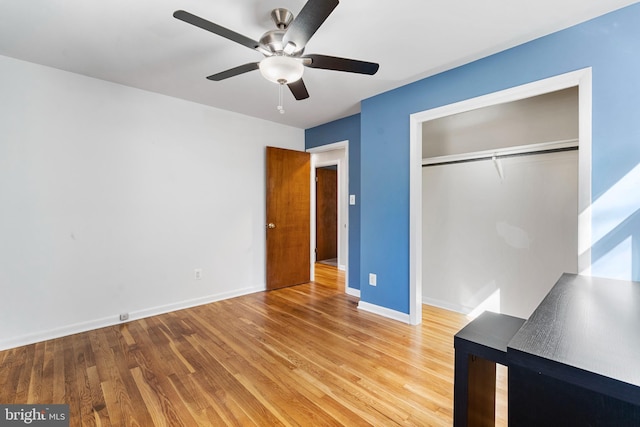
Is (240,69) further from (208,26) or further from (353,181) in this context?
(353,181)

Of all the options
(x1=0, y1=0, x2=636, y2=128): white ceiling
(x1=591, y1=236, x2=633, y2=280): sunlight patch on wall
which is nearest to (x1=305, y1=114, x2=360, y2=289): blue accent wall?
(x1=0, y1=0, x2=636, y2=128): white ceiling

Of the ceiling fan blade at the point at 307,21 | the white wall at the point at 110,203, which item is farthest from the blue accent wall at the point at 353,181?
the ceiling fan blade at the point at 307,21

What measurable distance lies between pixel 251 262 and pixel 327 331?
172 centimetres

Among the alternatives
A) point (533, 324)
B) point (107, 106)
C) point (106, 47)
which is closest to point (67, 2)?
point (106, 47)

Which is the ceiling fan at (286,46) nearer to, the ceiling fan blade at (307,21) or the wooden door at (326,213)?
the ceiling fan blade at (307,21)

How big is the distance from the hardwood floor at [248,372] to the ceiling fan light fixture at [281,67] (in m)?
2.02

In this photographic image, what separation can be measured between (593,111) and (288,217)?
135 inches

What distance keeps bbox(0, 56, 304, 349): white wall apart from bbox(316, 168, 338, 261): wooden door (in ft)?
8.55

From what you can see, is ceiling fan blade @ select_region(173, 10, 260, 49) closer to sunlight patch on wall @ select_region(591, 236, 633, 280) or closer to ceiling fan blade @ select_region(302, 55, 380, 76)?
ceiling fan blade @ select_region(302, 55, 380, 76)

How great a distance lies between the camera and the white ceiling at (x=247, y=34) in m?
1.78

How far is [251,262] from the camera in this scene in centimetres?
403

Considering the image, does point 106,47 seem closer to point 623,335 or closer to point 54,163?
point 54,163

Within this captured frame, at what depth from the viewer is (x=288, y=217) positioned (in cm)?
432

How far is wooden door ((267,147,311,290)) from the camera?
4129 mm
